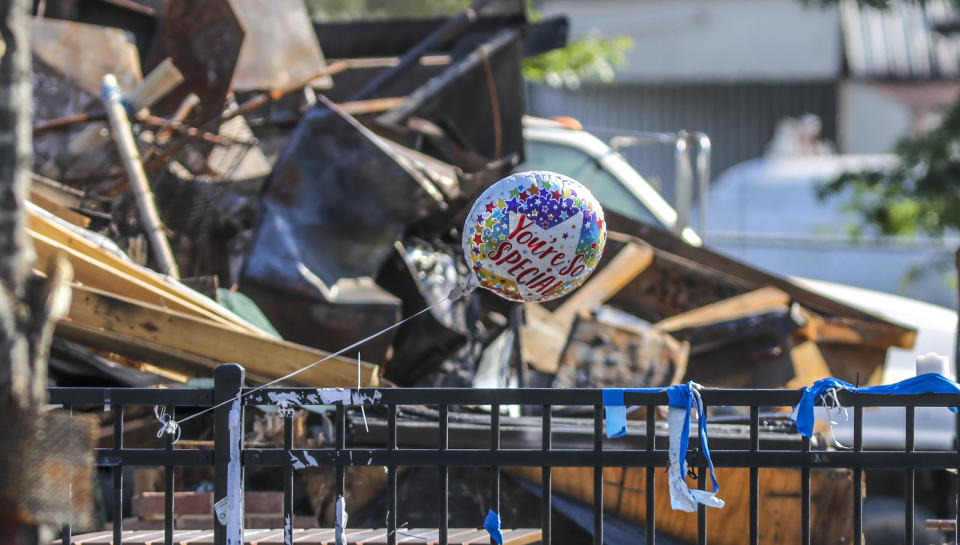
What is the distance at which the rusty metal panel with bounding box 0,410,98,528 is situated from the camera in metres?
2.19

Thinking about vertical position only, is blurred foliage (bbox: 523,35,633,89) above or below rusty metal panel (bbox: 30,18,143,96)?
above

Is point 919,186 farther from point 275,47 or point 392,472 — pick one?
point 392,472

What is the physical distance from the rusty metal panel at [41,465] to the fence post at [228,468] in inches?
34.0

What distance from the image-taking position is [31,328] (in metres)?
2.15

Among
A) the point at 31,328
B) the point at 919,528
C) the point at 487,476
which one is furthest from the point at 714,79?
the point at 31,328

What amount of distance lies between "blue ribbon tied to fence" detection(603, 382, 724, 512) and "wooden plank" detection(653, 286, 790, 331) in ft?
10.4

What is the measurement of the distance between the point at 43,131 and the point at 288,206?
171 centimetres

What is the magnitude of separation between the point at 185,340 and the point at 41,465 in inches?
90.1

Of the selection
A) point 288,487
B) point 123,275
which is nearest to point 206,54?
point 123,275

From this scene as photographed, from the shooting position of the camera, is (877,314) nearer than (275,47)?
Yes

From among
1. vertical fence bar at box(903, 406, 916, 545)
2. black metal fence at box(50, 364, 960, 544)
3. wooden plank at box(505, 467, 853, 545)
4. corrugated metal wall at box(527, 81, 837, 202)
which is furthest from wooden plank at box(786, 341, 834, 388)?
corrugated metal wall at box(527, 81, 837, 202)

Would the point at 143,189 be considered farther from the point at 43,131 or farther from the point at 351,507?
the point at 351,507

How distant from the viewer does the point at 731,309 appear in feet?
21.6

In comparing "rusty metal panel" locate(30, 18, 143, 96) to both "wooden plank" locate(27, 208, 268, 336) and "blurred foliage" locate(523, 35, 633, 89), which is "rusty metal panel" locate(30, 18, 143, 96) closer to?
"wooden plank" locate(27, 208, 268, 336)
